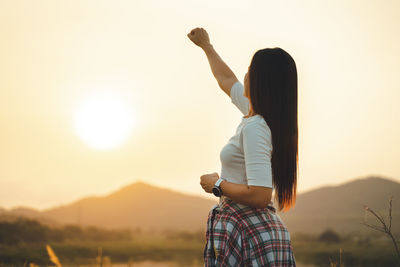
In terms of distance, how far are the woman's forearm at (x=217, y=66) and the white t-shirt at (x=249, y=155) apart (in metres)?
1.43

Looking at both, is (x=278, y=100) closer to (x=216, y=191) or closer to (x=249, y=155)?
(x=249, y=155)

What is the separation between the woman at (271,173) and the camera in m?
2.36

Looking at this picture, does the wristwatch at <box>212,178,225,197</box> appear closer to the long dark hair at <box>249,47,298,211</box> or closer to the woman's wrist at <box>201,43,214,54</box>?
the long dark hair at <box>249,47,298,211</box>

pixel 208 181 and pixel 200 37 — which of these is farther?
pixel 200 37

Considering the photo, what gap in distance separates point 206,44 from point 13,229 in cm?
5305

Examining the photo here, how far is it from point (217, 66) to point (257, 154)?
179 cm

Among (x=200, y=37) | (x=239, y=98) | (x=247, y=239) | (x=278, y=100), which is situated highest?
(x=200, y=37)

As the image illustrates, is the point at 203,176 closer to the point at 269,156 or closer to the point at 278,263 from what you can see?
the point at 269,156

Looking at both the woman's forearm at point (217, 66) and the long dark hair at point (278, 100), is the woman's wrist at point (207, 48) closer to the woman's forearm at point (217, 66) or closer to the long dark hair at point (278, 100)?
the woman's forearm at point (217, 66)

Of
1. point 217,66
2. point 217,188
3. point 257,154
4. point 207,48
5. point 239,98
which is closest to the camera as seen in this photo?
point 257,154

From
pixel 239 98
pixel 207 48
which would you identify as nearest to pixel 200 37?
pixel 207 48

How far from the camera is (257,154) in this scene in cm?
223

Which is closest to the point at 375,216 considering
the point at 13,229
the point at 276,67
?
the point at 276,67

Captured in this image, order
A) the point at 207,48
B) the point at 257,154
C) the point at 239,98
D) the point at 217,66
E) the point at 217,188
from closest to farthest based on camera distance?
the point at 257,154, the point at 217,188, the point at 239,98, the point at 217,66, the point at 207,48
